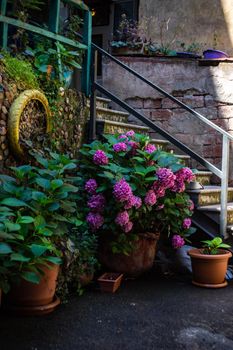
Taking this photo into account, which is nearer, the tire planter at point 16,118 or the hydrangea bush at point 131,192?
the tire planter at point 16,118

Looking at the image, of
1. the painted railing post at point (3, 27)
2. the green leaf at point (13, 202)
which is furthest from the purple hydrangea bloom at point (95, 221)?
the painted railing post at point (3, 27)

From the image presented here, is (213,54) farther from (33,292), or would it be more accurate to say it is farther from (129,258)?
(33,292)

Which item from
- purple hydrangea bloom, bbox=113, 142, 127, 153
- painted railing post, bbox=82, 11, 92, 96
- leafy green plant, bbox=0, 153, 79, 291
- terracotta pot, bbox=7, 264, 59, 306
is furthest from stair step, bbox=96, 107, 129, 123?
terracotta pot, bbox=7, 264, 59, 306

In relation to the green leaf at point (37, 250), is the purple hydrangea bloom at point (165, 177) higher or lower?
higher

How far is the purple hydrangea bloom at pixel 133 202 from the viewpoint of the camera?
12.5ft

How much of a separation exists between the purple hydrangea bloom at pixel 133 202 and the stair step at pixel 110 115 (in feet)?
6.23

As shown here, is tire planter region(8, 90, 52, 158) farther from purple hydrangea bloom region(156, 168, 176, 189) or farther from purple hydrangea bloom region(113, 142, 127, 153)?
purple hydrangea bloom region(156, 168, 176, 189)

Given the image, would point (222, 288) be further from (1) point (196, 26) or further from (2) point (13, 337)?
(1) point (196, 26)

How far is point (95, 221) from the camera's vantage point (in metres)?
3.92

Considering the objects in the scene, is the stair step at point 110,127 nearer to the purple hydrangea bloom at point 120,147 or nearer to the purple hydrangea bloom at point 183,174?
the purple hydrangea bloom at point 120,147

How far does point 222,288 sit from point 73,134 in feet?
7.16

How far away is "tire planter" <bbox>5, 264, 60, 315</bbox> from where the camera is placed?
3.02 metres

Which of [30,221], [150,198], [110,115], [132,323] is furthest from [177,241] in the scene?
[110,115]

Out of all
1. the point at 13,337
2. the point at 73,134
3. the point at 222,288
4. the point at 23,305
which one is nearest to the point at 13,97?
the point at 73,134
